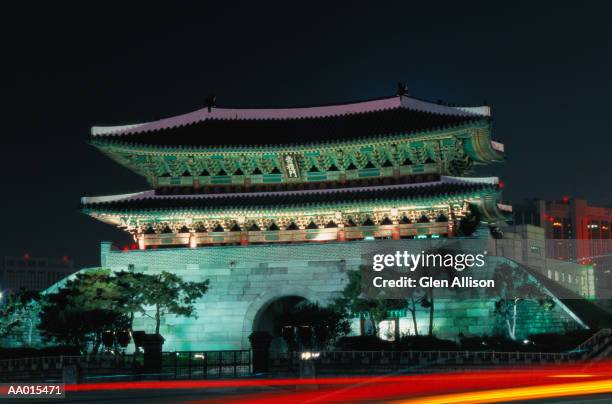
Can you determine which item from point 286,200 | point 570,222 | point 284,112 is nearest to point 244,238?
point 286,200

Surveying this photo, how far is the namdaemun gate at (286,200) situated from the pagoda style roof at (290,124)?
0.32ft

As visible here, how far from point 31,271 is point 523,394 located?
179 m

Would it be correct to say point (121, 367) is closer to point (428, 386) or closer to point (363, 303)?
point (363, 303)

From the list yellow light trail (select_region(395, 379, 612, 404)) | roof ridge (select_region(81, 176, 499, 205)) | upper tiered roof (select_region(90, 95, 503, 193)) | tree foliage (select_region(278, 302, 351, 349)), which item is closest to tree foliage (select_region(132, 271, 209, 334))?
roof ridge (select_region(81, 176, 499, 205))

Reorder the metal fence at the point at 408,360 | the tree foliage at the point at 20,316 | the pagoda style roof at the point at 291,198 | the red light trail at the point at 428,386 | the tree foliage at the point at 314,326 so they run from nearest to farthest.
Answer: the red light trail at the point at 428,386, the metal fence at the point at 408,360, the tree foliage at the point at 314,326, the pagoda style roof at the point at 291,198, the tree foliage at the point at 20,316

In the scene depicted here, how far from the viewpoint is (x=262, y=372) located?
36.7 metres

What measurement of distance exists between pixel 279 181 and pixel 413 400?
29260mm

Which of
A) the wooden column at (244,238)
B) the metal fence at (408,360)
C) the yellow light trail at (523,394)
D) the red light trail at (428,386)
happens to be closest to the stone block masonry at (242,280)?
the wooden column at (244,238)

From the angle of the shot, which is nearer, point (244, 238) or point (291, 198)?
point (291, 198)

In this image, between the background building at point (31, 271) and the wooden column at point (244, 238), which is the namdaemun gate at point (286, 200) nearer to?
the wooden column at point (244, 238)

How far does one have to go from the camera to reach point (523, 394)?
21562mm

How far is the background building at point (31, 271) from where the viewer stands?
187125 mm

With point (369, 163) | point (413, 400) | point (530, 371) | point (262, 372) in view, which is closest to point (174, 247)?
point (369, 163)

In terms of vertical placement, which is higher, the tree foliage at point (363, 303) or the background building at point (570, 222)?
the background building at point (570, 222)
